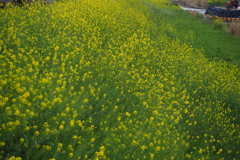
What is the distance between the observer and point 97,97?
4996 millimetres

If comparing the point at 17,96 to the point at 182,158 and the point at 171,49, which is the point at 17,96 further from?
the point at 171,49

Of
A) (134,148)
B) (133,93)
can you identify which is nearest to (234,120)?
(133,93)

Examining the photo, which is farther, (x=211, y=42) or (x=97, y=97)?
(x=211, y=42)

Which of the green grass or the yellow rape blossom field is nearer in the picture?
the yellow rape blossom field

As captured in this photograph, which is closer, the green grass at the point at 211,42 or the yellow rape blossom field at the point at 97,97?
the yellow rape blossom field at the point at 97,97

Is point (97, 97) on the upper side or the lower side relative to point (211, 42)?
upper

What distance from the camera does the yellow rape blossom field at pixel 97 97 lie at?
145 inches

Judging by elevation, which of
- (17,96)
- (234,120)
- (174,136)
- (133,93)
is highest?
(17,96)

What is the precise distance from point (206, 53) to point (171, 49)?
140 inches

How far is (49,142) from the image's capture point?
3492mm

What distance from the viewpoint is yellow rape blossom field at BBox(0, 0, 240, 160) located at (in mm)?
3693

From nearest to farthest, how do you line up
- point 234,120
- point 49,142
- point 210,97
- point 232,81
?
point 49,142, point 234,120, point 210,97, point 232,81

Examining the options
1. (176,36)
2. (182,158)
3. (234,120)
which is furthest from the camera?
(176,36)

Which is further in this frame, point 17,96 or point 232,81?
point 232,81
